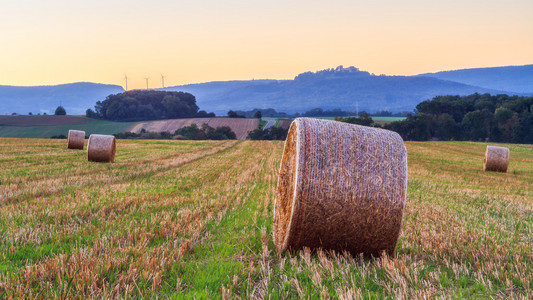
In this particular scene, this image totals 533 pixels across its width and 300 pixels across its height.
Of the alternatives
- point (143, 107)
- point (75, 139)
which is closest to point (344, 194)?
point (75, 139)

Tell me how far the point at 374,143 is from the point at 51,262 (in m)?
4.42

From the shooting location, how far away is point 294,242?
17.0 feet

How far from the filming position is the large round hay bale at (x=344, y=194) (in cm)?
498

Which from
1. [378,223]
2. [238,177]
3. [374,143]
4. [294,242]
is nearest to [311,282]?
[294,242]

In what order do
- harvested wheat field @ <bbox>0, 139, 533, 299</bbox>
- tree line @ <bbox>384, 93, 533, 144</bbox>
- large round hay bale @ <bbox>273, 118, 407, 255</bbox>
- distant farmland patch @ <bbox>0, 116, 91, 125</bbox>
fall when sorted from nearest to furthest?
harvested wheat field @ <bbox>0, 139, 533, 299</bbox>, large round hay bale @ <bbox>273, 118, 407, 255</bbox>, tree line @ <bbox>384, 93, 533, 144</bbox>, distant farmland patch @ <bbox>0, 116, 91, 125</bbox>

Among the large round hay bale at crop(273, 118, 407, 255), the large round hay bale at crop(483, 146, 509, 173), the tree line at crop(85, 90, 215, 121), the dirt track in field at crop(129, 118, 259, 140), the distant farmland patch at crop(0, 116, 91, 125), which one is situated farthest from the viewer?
the tree line at crop(85, 90, 215, 121)

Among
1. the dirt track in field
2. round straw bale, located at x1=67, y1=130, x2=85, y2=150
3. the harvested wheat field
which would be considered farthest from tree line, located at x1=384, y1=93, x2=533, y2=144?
the harvested wheat field

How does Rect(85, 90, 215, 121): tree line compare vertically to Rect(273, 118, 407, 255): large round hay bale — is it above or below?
above

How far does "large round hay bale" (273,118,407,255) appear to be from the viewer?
498 centimetres

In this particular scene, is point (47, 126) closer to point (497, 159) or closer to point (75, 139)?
point (75, 139)

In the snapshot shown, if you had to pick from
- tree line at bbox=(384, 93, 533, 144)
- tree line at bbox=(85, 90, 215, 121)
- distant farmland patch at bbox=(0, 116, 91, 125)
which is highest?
tree line at bbox=(85, 90, 215, 121)

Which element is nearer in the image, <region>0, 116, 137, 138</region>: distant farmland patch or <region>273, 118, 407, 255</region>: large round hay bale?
<region>273, 118, 407, 255</region>: large round hay bale

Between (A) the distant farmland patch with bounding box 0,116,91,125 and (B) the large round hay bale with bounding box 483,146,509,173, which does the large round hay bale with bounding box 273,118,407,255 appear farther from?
(A) the distant farmland patch with bounding box 0,116,91,125

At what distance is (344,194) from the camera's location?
16.5 feet
